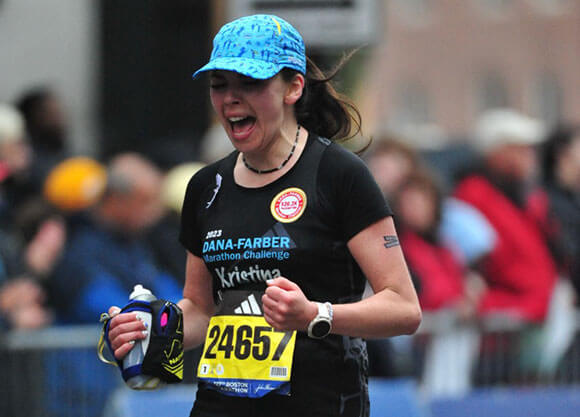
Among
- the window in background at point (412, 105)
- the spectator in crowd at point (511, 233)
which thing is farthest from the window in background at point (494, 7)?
the spectator in crowd at point (511, 233)

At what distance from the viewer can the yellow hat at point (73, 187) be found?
7.77m

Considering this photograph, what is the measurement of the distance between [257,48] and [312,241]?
0.58 m

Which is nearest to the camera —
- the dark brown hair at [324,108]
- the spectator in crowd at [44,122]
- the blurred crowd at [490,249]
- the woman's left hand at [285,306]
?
the woman's left hand at [285,306]

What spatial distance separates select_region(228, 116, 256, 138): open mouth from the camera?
378 centimetres

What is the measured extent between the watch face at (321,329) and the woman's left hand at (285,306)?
4cm

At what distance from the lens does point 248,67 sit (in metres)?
3.70

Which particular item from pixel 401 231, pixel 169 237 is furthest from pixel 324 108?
pixel 401 231

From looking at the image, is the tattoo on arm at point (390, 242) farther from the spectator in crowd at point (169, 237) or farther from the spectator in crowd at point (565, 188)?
the spectator in crowd at point (565, 188)

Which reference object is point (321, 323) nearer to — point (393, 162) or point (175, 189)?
point (175, 189)

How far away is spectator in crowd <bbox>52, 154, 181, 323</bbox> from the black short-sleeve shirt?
136 inches

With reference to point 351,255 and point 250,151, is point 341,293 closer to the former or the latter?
point 351,255

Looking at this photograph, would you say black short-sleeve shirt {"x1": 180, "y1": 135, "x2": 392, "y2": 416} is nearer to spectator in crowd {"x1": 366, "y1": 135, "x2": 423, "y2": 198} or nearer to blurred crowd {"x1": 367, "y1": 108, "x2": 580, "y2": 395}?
blurred crowd {"x1": 367, "y1": 108, "x2": 580, "y2": 395}

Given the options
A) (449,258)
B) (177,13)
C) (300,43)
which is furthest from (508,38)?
(300,43)

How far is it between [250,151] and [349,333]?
62 centimetres
